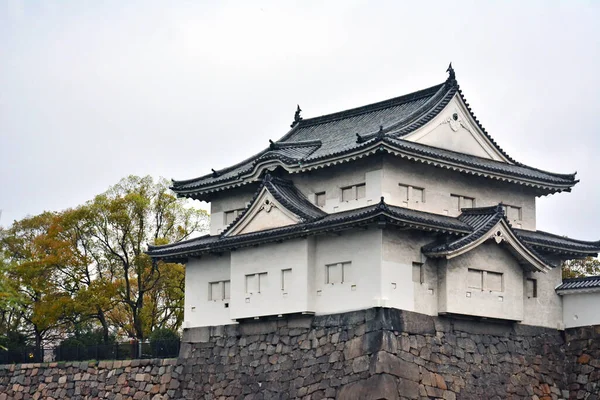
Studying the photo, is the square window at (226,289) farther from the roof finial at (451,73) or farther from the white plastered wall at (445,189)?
the roof finial at (451,73)

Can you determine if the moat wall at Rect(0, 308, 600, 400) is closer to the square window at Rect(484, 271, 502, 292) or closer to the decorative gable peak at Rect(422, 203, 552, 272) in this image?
the square window at Rect(484, 271, 502, 292)

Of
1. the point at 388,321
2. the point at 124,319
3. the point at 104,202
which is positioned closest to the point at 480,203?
the point at 388,321

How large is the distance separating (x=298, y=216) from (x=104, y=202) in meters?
19.4

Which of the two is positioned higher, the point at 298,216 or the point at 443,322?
the point at 298,216

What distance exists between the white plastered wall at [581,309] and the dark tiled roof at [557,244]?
1.56 metres

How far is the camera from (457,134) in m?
36.4

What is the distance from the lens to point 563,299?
120 feet

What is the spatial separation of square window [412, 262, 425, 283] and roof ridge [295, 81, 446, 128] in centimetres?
704

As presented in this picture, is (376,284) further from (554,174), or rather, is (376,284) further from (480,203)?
(554,174)

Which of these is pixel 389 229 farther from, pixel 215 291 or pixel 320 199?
pixel 215 291

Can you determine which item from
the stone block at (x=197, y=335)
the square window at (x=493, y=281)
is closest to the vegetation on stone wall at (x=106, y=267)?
the stone block at (x=197, y=335)

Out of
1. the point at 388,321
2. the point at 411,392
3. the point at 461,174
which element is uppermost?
the point at 461,174

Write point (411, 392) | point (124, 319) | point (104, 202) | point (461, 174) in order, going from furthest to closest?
1. point (124, 319)
2. point (104, 202)
3. point (461, 174)
4. point (411, 392)

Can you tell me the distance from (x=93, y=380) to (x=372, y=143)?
15.4 m
